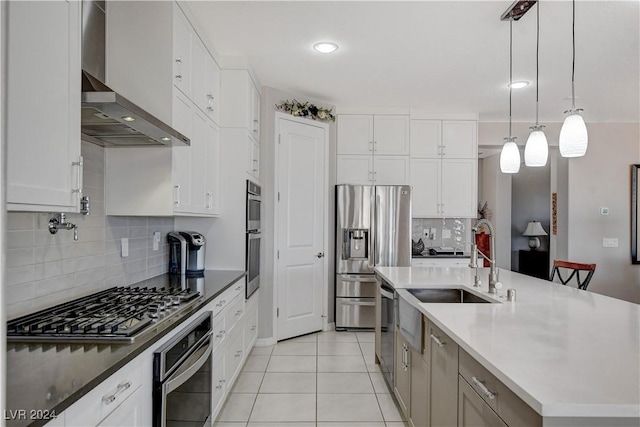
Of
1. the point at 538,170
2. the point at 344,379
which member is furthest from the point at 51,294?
the point at 538,170

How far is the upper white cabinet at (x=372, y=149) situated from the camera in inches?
190

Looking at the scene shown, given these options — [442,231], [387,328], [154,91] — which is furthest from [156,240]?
[442,231]

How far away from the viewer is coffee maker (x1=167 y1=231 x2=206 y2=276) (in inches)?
119

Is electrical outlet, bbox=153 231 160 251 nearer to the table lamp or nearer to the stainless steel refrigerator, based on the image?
the stainless steel refrigerator

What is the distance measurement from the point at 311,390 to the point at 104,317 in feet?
5.99

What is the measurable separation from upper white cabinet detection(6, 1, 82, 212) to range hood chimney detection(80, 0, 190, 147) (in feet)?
0.52

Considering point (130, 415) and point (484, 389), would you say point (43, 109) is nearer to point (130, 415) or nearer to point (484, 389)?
point (130, 415)

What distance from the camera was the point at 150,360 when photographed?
1.48 meters

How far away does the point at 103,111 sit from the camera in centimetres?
164

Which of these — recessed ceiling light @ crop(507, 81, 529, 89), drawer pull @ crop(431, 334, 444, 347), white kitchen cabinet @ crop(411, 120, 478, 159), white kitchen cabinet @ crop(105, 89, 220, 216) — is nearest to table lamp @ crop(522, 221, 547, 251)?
white kitchen cabinet @ crop(411, 120, 478, 159)

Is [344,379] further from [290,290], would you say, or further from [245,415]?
[290,290]

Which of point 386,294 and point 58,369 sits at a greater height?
point 58,369

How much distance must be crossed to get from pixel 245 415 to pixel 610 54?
390cm

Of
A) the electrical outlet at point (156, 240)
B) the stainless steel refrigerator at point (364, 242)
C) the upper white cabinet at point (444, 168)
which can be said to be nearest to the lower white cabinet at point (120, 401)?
the electrical outlet at point (156, 240)
